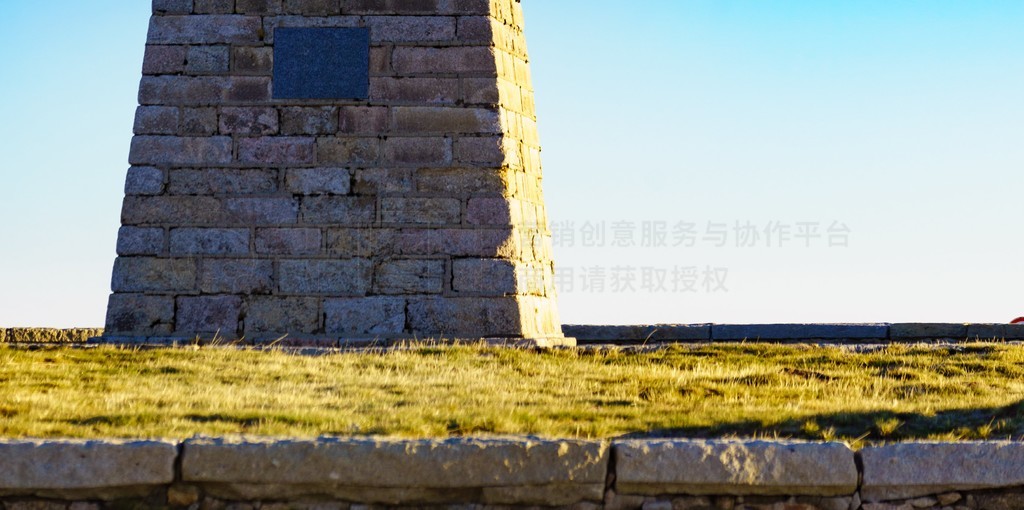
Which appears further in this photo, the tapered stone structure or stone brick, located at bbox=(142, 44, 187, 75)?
stone brick, located at bbox=(142, 44, 187, 75)

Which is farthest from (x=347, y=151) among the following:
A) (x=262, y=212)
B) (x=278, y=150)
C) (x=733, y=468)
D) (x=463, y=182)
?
(x=733, y=468)

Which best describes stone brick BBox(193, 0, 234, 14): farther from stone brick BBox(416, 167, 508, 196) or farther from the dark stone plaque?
stone brick BBox(416, 167, 508, 196)

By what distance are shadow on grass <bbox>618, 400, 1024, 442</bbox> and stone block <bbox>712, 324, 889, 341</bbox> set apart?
→ 6300 mm

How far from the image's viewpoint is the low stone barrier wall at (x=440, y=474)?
608cm

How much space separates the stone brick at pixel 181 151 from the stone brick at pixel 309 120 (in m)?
0.65

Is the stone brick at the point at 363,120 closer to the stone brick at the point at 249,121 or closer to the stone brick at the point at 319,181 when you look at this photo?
the stone brick at the point at 319,181

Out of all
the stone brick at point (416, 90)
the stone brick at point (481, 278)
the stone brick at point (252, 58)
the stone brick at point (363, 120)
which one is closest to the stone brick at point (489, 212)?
the stone brick at point (481, 278)

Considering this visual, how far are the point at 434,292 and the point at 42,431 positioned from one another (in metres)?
5.14

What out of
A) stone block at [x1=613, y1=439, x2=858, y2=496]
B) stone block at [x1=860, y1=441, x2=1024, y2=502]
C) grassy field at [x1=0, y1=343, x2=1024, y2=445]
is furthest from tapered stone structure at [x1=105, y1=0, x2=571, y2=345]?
stone block at [x1=860, y1=441, x2=1024, y2=502]

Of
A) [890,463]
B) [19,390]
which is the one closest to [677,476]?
[890,463]

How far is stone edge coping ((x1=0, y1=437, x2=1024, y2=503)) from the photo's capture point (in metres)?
6.08

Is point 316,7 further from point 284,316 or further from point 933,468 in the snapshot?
point 933,468

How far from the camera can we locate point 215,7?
12492 mm

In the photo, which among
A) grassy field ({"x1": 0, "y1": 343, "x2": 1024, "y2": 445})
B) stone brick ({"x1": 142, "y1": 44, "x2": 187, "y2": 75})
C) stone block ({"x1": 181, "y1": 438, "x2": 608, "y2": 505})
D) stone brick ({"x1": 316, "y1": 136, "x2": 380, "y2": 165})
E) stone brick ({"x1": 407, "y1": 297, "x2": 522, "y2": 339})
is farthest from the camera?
stone brick ({"x1": 142, "y1": 44, "x2": 187, "y2": 75})
